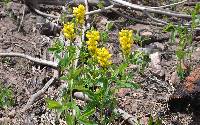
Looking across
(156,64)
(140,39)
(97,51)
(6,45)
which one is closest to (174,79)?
(156,64)

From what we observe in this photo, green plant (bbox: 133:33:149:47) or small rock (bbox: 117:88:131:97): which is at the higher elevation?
green plant (bbox: 133:33:149:47)

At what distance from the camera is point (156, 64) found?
431cm

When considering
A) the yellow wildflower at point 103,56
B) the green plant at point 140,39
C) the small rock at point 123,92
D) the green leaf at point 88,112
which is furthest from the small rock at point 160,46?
the green leaf at point 88,112

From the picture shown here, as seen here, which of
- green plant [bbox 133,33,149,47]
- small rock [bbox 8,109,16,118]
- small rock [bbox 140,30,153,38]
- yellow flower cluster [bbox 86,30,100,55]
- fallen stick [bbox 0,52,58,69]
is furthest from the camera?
small rock [bbox 140,30,153,38]

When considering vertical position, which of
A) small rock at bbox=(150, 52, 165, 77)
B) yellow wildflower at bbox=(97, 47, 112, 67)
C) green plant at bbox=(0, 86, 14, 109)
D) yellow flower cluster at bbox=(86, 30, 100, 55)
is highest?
yellow flower cluster at bbox=(86, 30, 100, 55)

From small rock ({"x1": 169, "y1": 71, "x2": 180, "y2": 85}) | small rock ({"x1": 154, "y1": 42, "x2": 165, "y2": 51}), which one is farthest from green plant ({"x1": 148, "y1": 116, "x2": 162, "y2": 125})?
small rock ({"x1": 154, "y1": 42, "x2": 165, "y2": 51})

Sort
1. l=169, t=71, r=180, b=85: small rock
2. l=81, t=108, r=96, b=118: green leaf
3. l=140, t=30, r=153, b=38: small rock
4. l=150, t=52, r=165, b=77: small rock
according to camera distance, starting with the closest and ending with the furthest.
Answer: l=81, t=108, r=96, b=118: green leaf < l=169, t=71, r=180, b=85: small rock < l=150, t=52, r=165, b=77: small rock < l=140, t=30, r=153, b=38: small rock

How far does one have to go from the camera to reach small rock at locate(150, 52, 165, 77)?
4160 millimetres

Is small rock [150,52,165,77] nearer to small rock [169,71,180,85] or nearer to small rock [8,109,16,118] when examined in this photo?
small rock [169,71,180,85]

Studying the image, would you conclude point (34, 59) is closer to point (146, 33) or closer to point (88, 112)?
point (146, 33)

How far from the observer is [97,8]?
5418mm

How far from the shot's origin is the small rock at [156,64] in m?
4.16

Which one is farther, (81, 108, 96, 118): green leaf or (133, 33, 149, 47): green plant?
(133, 33, 149, 47): green plant

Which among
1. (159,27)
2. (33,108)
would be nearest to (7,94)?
(33,108)
